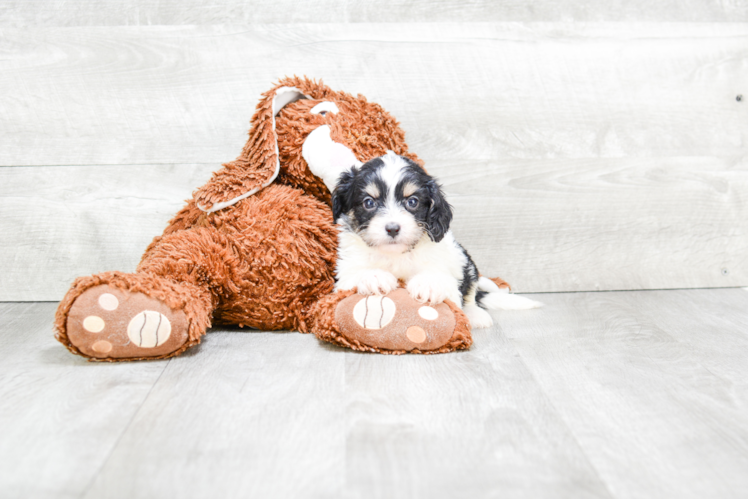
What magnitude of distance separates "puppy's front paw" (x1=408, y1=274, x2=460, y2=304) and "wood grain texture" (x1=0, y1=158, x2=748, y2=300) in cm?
66

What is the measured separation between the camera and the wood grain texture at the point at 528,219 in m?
2.34

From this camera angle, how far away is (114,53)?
227 cm

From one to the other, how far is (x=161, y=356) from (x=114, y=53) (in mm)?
1201

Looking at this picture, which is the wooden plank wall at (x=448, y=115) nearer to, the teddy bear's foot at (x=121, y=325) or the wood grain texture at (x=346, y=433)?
the teddy bear's foot at (x=121, y=325)

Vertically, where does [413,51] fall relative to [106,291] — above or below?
above

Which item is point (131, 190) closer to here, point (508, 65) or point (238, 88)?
point (238, 88)

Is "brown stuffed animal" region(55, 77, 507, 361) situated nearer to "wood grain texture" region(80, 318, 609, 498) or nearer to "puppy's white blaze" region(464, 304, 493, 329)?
"wood grain texture" region(80, 318, 609, 498)

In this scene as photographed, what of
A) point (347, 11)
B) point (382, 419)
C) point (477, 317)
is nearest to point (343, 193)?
point (477, 317)

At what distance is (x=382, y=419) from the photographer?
4.37 ft

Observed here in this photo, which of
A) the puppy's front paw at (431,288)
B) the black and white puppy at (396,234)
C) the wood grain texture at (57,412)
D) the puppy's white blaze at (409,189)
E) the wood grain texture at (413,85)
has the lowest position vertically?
the wood grain texture at (57,412)

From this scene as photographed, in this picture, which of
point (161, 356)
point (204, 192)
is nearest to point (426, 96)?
point (204, 192)

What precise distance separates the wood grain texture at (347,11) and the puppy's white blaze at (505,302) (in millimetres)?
1017

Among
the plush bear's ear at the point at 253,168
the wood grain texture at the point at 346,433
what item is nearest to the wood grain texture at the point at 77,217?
the plush bear's ear at the point at 253,168

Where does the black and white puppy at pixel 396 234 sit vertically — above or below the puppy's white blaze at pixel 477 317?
above
